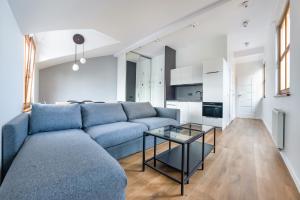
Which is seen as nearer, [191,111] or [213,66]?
[213,66]

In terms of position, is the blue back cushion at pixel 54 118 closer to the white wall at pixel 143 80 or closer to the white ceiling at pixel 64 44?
the white ceiling at pixel 64 44

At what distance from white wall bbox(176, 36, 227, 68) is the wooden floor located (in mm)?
3126

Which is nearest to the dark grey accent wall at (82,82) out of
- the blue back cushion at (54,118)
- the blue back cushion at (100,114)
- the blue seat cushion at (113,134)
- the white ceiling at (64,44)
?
the white ceiling at (64,44)

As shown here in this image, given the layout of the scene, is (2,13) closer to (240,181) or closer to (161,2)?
(161,2)

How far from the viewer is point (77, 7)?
78.2 inches

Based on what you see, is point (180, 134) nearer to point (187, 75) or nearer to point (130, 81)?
point (187, 75)

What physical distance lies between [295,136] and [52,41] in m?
5.79

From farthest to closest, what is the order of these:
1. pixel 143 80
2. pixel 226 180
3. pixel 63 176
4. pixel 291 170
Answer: pixel 143 80 → pixel 291 170 → pixel 226 180 → pixel 63 176

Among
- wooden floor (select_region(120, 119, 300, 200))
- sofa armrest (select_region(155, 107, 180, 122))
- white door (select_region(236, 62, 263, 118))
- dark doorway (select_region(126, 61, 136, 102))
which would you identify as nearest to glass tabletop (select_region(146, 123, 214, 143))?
wooden floor (select_region(120, 119, 300, 200))

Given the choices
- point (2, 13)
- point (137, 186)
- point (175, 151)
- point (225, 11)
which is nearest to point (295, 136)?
point (175, 151)

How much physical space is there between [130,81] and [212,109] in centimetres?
351

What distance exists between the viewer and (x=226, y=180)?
4.83 ft

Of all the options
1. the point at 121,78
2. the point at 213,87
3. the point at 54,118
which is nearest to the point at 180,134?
the point at 54,118

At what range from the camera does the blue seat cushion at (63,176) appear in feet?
2.17
